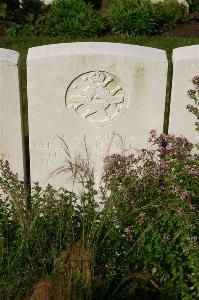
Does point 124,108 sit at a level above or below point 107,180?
above

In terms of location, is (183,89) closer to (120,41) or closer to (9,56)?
(9,56)

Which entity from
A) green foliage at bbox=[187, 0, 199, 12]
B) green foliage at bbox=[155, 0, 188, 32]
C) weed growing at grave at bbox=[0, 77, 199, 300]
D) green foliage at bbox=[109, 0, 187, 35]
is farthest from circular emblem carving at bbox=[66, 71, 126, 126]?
green foliage at bbox=[187, 0, 199, 12]

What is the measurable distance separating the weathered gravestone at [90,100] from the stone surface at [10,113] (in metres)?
0.09

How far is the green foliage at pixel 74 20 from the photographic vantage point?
346 inches

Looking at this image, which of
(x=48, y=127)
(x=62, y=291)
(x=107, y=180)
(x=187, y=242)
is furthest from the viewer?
(x=48, y=127)

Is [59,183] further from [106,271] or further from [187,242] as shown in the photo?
[187,242]

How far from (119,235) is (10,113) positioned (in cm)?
113

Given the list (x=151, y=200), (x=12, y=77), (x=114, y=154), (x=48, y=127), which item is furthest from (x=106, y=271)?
(x=12, y=77)

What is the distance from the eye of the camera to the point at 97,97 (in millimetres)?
4383

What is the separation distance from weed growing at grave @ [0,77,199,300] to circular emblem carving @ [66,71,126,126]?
0.32 meters

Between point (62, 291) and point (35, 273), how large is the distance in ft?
1.52

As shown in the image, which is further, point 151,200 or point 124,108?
point 124,108

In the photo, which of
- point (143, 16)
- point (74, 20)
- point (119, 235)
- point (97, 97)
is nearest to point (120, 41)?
point (143, 16)

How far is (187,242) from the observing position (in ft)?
12.9
